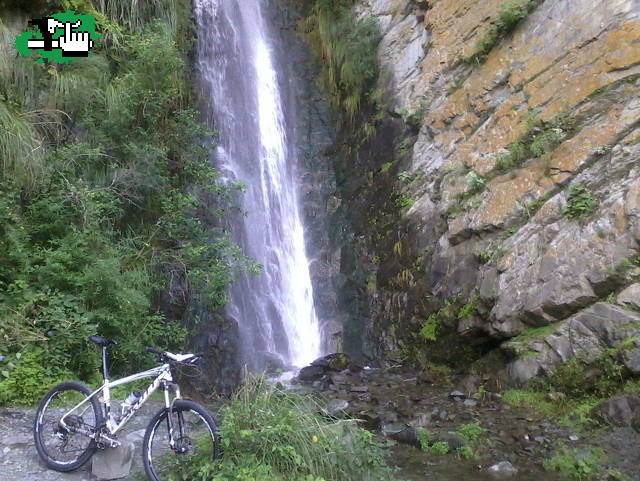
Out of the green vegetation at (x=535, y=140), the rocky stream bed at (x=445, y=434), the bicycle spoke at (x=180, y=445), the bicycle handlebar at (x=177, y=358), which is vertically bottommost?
the rocky stream bed at (x=445, y=434)

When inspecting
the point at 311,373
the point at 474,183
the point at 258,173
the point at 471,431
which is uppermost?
the point at 258,173

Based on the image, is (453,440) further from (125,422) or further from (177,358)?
(125,422)

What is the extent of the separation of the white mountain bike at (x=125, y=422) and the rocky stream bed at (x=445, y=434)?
0.20 meters

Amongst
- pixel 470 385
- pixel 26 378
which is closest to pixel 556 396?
pixel 470 385

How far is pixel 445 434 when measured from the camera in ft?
→ 20.2

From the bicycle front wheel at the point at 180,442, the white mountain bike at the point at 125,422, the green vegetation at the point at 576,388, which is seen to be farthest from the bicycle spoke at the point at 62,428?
the green vegetation at the point at 576,388

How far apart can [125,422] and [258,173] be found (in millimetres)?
8576

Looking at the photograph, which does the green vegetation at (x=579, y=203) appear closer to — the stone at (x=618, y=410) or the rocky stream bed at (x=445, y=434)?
the stone at (x=618, y=410)

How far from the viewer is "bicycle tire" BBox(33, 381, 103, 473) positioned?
4191 millimetres

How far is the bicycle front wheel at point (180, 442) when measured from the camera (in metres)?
3.80

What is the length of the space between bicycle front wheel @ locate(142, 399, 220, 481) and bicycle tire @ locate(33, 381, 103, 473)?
53 centimetres

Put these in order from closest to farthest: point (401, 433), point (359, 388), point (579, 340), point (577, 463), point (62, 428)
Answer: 1. point (62, 428)
2. point (577, 463)
3. point (401, 433)
4. point (579, 340)
5. point (359, 388)

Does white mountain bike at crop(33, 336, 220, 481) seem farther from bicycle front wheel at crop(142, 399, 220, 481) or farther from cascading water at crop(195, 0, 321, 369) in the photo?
cascading water at crop(195, 0, 321, 369)

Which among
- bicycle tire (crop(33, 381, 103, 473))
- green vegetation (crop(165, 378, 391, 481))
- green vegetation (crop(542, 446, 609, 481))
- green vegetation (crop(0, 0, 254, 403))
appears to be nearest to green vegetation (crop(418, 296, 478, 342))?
green vegetation (crop(542, 446, 609, 481))
